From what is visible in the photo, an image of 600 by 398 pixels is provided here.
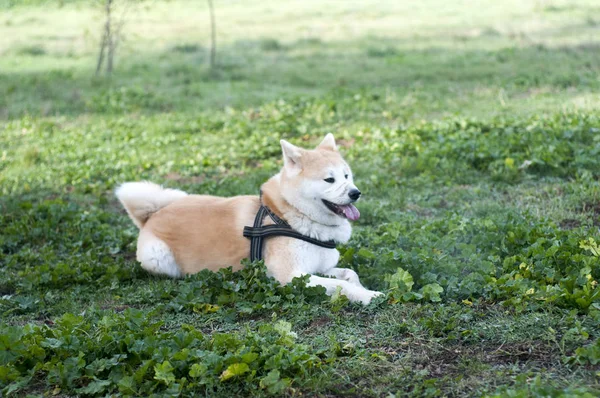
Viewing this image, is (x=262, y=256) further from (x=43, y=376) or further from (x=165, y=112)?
(x=165, y=112)

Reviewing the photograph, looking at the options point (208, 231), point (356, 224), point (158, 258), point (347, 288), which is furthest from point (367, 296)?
point (356, 224)

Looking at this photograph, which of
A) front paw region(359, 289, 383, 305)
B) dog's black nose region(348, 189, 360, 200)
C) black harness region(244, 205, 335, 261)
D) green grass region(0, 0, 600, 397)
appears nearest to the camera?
green grass region(0, 0, 600, 397)

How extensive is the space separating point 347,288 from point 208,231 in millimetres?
1353

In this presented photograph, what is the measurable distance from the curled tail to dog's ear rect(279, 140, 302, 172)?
48.7 inches

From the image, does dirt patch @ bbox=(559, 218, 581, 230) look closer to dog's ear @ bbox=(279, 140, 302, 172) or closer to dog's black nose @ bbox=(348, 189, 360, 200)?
dog's black nose @ bbox=(348, 189, 360, 200)

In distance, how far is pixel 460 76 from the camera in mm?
13648

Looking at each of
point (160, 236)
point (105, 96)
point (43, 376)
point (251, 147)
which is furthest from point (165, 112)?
point (43, 376)

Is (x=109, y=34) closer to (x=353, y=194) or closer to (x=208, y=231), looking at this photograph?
(x=208, y=231)

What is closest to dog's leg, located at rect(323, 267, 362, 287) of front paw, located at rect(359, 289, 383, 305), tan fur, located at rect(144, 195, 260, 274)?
front paw, located at rect(359, 289, 383, 305)

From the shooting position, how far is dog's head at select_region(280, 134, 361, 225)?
17.4 ft

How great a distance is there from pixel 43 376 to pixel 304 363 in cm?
150

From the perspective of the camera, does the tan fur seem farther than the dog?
Yes

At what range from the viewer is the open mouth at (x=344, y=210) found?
5332 mm

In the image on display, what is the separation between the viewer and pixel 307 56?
16.8 metres
